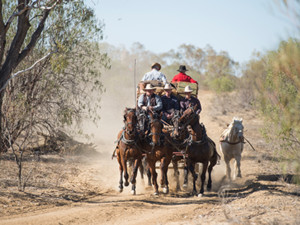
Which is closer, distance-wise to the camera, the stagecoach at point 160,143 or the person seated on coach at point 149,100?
the stagecoach at point 160,143

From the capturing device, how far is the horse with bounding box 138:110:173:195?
1085 centimetres

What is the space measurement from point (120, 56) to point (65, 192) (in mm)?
84363

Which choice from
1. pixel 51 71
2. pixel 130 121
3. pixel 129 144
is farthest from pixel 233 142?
pixel 51 71

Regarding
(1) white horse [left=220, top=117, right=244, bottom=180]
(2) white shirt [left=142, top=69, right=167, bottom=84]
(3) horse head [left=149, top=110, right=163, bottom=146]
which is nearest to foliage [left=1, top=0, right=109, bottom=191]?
(2) white shirt [left=142, top=69, right=167, bottom=84]

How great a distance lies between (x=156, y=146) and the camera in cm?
1101

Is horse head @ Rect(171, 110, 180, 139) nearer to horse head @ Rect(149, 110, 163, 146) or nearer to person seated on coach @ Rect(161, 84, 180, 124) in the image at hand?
horse head @ Rect(149, 110, 163, 146)

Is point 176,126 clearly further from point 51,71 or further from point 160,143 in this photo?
point 51,71

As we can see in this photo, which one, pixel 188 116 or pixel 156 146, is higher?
pixel 188 116

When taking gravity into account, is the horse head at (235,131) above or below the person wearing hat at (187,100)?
below

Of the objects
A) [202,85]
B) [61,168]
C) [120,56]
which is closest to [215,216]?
[61,168]

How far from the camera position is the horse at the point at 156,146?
1085 cm

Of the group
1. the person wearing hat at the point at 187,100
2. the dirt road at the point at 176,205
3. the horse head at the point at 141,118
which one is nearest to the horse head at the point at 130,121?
the horse head at the point at 141,118

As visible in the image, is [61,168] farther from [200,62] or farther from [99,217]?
[200,62]

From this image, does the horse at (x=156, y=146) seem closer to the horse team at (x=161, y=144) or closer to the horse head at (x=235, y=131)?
the horse team at (x=161, y=144)
